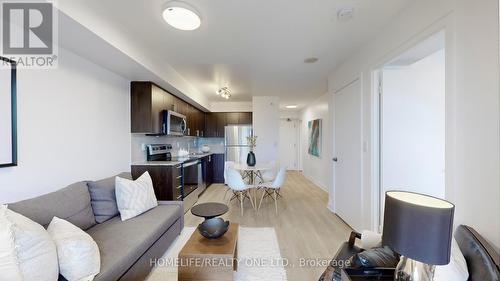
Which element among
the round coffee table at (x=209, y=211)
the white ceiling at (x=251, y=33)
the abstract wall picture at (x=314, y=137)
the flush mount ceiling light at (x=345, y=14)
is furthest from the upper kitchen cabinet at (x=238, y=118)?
the flush mount ceiling light at (x=345, y=14)

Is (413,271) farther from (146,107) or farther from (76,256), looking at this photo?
(146,107)

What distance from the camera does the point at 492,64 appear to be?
1214 mm

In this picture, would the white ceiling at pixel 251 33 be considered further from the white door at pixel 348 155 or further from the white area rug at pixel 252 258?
the white area rug at pixel 252 258

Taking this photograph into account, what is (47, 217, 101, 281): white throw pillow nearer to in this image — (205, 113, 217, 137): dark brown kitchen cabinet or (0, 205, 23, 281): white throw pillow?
(0, 205, 23, 281): white throw pillow

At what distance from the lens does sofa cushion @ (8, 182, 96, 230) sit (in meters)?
1.53

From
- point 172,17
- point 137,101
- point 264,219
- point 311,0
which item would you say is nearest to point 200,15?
point 172,17

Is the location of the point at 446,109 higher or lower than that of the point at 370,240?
higher

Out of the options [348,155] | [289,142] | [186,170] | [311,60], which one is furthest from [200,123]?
[289,142]

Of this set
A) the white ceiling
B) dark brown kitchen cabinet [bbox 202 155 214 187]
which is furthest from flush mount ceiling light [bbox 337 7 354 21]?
dark brown kitchen cabinet [bbox 202 155 214 187]

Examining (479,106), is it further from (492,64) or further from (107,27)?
(107,27)

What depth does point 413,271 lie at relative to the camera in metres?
1.06

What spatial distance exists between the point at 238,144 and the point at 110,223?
4.20 metres

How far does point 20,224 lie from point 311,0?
8.17ft

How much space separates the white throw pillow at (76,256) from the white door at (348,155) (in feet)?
9.26
